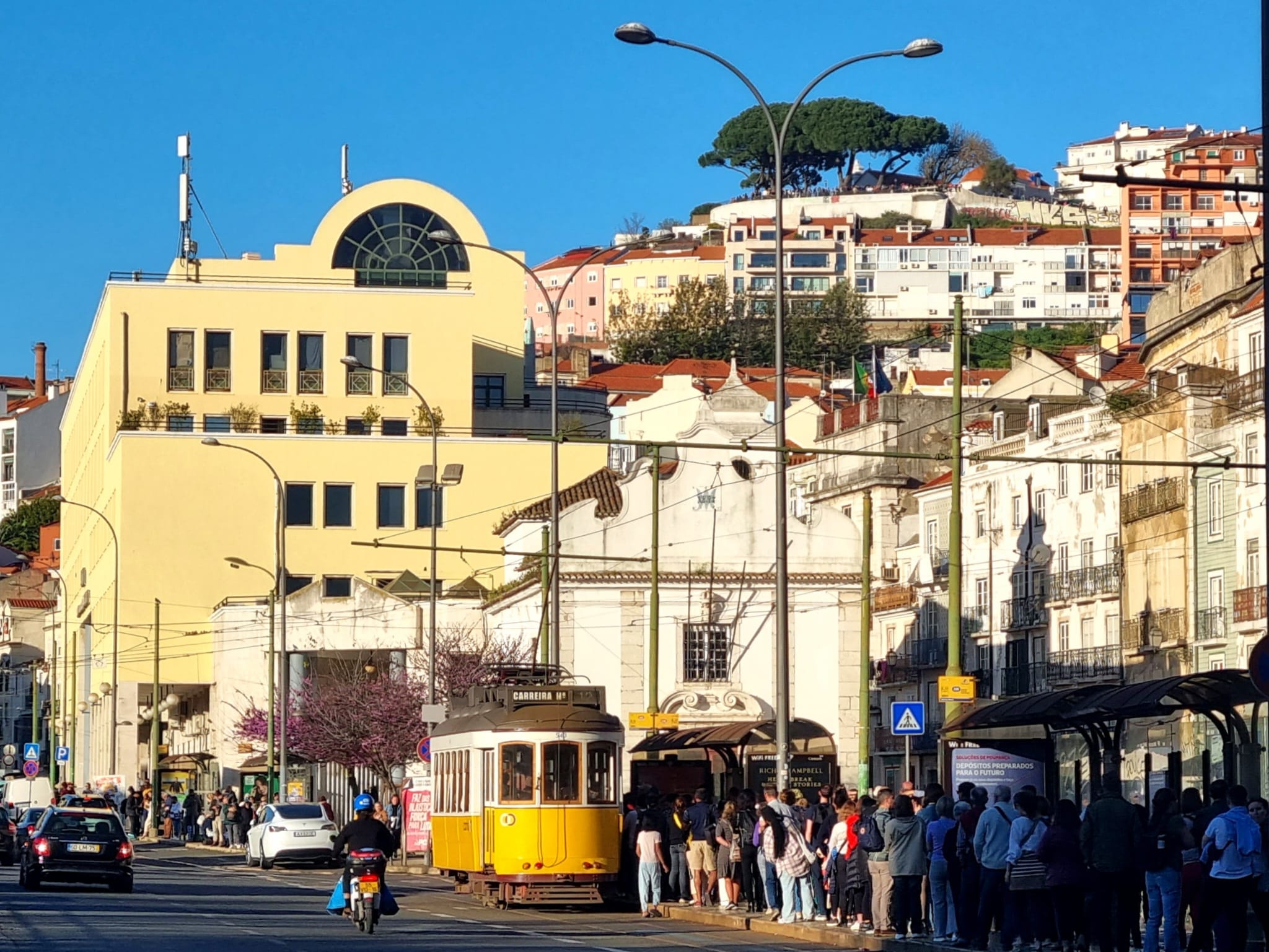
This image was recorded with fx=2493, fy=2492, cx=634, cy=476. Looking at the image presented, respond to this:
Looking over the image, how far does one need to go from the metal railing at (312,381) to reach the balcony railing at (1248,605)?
151 feet

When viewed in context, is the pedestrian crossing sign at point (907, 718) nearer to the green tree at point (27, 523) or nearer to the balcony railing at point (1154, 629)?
the balcony railing at point (1154, 629)

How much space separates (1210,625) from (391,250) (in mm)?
48789

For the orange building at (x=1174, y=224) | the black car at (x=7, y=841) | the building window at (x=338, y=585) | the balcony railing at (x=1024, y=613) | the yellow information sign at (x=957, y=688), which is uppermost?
the orange building at (x=1174, y=224)

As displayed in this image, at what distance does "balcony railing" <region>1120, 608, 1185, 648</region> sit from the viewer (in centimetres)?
5981

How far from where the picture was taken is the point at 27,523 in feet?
518

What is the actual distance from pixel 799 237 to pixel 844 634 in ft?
440

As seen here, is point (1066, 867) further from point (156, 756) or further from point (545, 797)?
point (156, 756)

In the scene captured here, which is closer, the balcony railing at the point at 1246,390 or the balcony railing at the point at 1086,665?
the balcony railing at the point at 1246,390

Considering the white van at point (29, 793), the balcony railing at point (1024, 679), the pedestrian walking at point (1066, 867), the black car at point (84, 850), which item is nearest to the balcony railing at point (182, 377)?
the white van at point (29, 793)

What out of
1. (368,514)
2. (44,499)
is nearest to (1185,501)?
(368,514)

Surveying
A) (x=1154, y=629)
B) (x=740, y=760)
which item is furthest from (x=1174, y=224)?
(x=740, y=760)

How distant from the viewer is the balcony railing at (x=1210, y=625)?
57156mm

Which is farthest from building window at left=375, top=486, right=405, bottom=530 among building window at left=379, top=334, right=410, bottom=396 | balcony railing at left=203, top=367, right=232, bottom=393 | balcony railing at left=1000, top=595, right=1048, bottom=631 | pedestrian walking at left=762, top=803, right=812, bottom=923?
pedestrian walking at left=762, top=803, right=812, bottom=923

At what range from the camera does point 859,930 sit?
26859 millimetres
